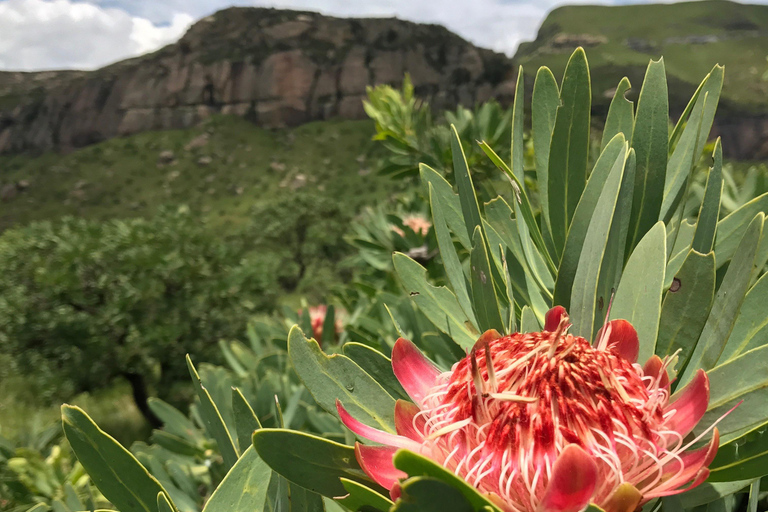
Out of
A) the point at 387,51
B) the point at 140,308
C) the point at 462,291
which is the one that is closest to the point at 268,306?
the point at 140,308

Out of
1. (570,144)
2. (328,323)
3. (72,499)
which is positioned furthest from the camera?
(328,323)

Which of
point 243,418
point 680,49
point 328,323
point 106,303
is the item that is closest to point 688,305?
point 243,418

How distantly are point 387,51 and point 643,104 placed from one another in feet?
131

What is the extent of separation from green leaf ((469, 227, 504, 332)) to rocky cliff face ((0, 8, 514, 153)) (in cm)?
3476

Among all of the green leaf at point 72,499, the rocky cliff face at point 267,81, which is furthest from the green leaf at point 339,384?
the rocky cliff face at point 267,81

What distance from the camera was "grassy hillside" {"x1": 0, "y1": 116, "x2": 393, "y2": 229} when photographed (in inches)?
1043

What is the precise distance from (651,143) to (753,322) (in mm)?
165

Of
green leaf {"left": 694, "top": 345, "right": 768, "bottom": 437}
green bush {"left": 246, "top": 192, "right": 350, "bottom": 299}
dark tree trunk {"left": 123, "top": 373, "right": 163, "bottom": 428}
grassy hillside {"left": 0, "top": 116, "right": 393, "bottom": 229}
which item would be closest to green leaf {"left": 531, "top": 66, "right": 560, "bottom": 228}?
green leaf {"left": 694, "top": 345, "right": 768, "bottom": 437}

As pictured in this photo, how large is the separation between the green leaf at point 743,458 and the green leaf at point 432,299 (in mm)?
240

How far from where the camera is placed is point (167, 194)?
2800 centimetres

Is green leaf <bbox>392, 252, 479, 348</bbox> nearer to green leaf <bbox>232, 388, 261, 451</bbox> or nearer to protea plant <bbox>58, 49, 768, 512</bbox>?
protea plant <bbox>58, 49, 768, 512</bbox>

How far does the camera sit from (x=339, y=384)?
0.38m

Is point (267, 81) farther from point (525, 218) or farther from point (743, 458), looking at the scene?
point (743, 458)

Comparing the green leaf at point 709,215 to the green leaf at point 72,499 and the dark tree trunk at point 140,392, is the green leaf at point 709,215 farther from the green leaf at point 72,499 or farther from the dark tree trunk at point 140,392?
the dark tree trunk at point 140,392
